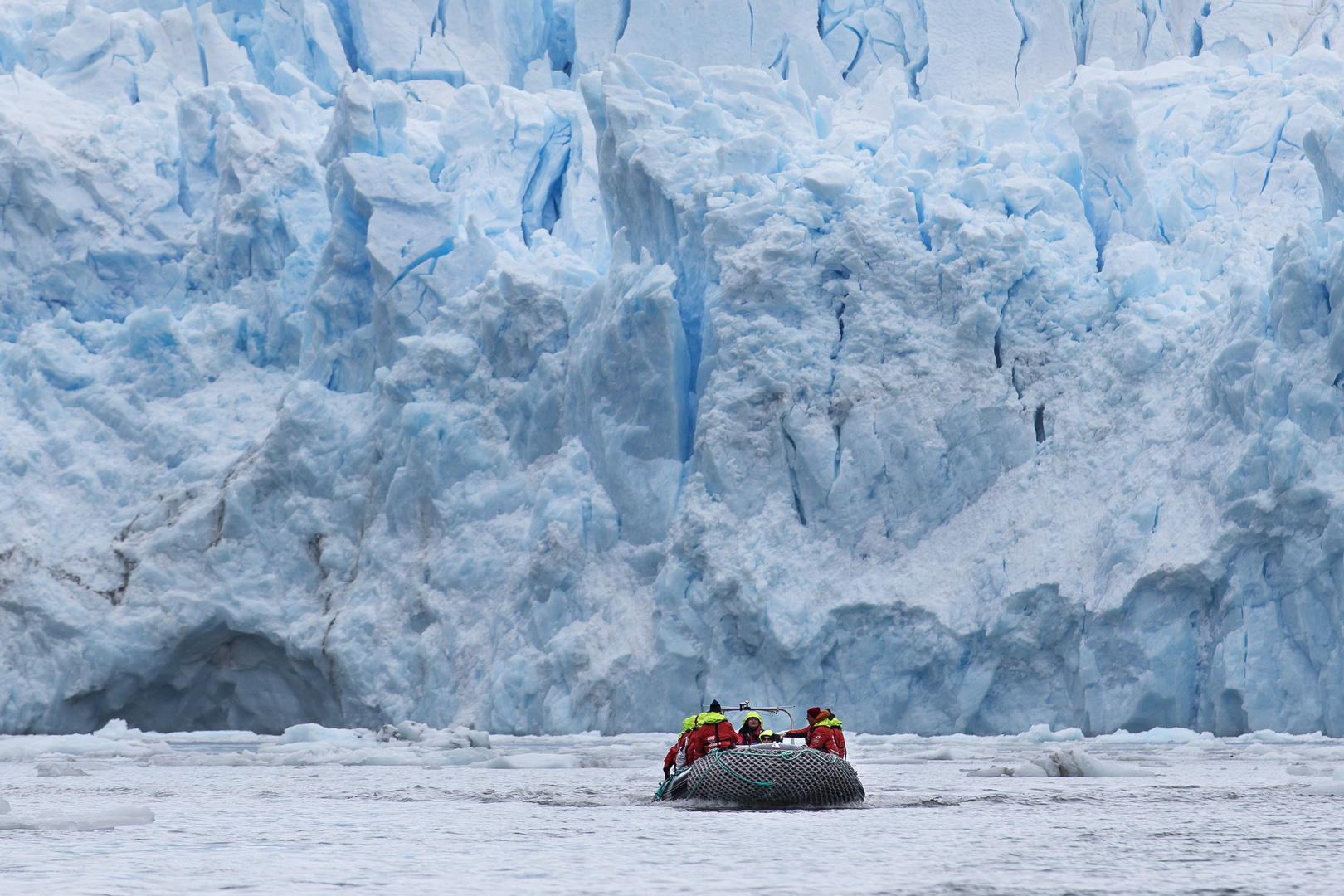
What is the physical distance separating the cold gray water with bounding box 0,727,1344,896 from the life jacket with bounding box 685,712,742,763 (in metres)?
0.51

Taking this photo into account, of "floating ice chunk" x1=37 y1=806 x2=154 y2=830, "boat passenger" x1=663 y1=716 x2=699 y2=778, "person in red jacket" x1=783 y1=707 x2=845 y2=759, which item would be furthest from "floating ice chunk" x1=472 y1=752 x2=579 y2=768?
"floating ice chunk" x1=37 y1=806 x2=154 y2=830

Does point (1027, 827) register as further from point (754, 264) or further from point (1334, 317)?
point (754, 264)

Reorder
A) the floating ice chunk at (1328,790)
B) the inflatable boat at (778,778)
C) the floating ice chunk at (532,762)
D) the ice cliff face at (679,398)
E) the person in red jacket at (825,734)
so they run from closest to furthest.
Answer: the inflatable boat at (778,778)
the floating ice chunk at (1328,790)
the person in red jacket at (825,734)
the floating ice chunk at (532,762)
the ice cliff face at (679,398)

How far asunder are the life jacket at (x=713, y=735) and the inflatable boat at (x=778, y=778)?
0.36m

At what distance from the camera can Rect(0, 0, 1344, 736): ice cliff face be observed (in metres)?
16.1

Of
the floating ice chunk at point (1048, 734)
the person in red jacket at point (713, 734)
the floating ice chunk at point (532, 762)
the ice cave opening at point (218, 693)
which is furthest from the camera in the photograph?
the ice cave opening at point (218, 693)

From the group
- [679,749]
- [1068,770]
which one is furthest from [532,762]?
[1068,770]

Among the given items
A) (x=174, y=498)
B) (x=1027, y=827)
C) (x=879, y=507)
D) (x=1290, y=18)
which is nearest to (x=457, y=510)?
(x=174, y=498)

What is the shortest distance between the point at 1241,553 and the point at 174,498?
13.7 metres

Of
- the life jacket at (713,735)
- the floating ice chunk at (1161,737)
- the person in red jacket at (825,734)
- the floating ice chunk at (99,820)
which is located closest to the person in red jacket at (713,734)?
the life jacket at (713,735)

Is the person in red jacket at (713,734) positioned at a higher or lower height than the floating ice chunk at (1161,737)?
higher

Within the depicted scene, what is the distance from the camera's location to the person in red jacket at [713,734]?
934 centimetres

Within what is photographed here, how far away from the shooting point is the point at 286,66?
23.9 m

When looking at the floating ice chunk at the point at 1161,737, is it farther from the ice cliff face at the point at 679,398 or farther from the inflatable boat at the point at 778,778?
the inflatable boat at the point at 778,778
